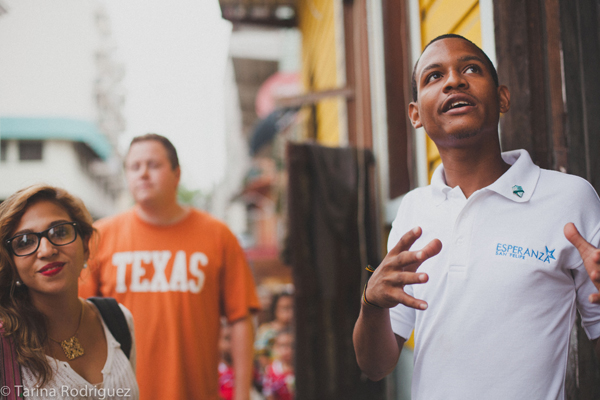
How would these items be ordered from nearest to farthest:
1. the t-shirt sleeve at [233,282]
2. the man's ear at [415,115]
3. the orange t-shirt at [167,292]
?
1. the man's ear at [415,115]
2. the orange t-shirt at [167,292]
3. the t-shirt sleeve at [233,282]

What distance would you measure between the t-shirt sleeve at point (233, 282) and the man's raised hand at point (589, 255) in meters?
1.67

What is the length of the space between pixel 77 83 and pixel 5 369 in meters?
0.97

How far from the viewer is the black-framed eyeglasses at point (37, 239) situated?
3.75 ft

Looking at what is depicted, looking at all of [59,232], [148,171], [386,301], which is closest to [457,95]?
[386,301]

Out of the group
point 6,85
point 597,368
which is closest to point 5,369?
point 6,85

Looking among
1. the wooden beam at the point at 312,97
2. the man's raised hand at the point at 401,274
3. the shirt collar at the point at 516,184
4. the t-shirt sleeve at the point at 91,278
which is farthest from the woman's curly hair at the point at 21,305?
the wooden beam at the point at 312,97

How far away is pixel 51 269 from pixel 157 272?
2.13ft

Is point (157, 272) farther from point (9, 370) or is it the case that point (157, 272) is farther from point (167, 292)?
point (9, 370)

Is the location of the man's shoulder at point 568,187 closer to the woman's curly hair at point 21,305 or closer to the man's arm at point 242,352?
the woman's curly hair at point 21,305

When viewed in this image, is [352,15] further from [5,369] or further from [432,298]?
[5,369]

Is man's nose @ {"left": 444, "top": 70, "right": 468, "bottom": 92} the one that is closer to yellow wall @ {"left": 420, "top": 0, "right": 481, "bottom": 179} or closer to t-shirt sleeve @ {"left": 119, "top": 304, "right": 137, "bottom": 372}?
yellow wall @ {"left": 420, "top": 0, "right": 481, "bottom": 179}

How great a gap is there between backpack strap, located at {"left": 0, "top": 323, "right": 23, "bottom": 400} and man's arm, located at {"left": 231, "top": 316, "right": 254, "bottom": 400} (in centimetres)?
135

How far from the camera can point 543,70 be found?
164cm

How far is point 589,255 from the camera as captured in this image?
0.90 metres
